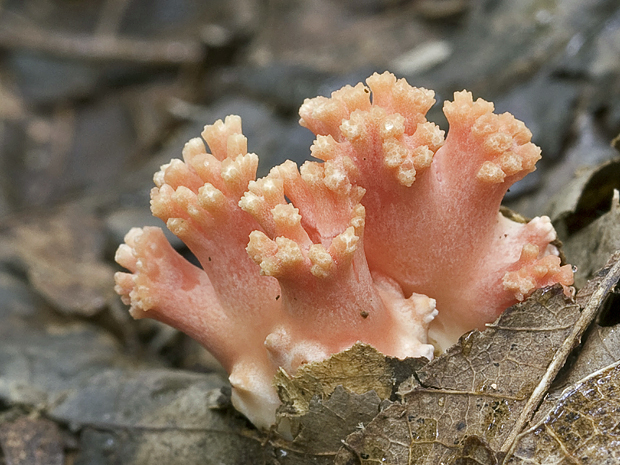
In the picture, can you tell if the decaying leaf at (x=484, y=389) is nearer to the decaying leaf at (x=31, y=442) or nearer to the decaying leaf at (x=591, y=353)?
the decaying leaf at (x=591, y=353)

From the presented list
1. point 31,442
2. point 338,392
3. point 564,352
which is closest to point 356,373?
point 338,392

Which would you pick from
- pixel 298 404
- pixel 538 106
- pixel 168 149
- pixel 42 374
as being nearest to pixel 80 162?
pixel 168 149

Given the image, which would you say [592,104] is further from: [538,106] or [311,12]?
[311,12]

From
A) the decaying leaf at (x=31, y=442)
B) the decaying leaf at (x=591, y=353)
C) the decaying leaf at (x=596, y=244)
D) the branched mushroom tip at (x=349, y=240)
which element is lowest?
the decaying leaf at (x=31, y=442)

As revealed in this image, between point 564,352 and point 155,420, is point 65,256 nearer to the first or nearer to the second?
point 155,420

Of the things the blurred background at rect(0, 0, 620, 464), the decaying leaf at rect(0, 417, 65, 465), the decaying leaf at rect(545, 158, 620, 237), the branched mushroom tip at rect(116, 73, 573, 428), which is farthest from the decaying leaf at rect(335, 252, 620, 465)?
the decaying leaf at rect(0, 417, 65, 465)

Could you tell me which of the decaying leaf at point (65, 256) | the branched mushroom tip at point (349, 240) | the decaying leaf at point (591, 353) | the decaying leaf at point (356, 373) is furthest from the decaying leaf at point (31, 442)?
the decaying leaf at point (591, 353)

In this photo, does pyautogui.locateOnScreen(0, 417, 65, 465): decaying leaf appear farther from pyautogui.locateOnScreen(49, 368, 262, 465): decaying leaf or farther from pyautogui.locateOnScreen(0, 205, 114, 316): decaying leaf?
pyautogui.locateOnScreen(0, 205, 114, 316): decaying leaf
